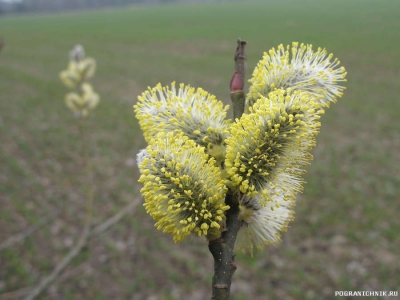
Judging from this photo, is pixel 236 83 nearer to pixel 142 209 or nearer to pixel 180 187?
pixel 180 187

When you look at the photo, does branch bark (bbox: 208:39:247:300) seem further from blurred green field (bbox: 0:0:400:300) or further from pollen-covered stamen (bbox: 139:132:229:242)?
blurred green field (bbox: 0:0:400:300)

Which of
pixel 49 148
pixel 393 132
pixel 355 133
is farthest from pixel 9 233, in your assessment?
pixel 393 132

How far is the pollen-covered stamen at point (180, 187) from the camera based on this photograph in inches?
37.1

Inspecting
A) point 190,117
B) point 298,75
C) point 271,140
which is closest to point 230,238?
point 271,140

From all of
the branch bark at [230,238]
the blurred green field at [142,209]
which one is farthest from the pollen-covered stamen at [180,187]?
the blurred green field at [142,209]

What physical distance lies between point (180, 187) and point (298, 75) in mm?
560

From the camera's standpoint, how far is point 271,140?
990mm

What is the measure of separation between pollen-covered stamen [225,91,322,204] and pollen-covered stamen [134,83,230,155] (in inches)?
4.8

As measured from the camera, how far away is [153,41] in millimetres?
27969

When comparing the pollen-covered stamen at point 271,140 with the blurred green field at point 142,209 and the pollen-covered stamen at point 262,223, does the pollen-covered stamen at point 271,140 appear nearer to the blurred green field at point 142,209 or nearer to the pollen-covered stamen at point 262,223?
the pollen-covered stamen at point 262,223

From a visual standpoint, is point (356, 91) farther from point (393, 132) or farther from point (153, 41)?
point (153, 41)

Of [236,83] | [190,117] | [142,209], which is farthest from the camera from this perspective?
[142,209]

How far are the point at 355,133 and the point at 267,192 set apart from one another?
10428mm

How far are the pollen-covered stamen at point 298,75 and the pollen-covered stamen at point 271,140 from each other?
0.38 ft
